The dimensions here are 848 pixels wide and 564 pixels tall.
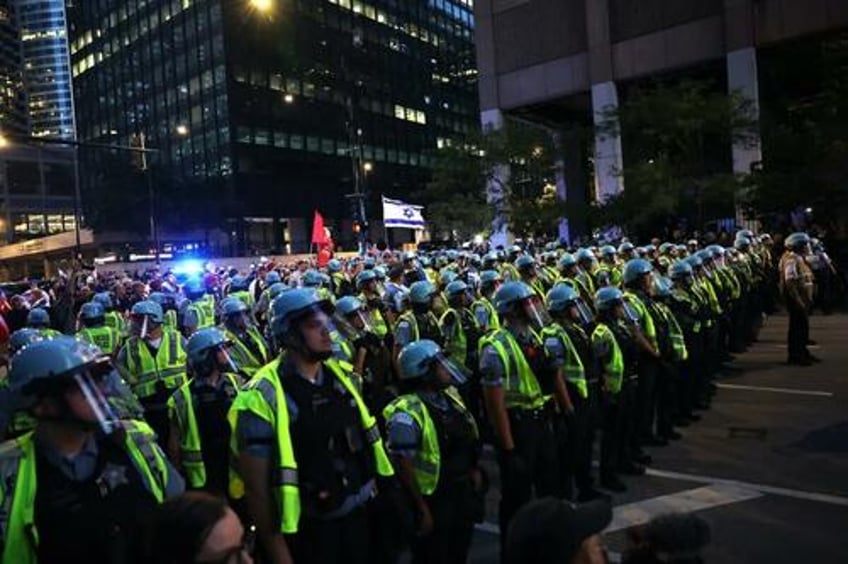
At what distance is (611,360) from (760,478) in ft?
5.84

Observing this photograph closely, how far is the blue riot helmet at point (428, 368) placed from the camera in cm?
473

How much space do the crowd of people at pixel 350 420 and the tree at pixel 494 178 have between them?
24523 mm

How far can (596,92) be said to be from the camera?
35312 mm

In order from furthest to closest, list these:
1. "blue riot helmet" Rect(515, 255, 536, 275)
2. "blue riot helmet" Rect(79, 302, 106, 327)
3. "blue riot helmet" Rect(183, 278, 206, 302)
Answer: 1. "blue riot helmet" Rect(183, 278, 206, 302)
2. "blue riot helmet" Rect(515, 255, 536, 275)
3. "blue riot helmet" Rect(79, 302, 106, 327)

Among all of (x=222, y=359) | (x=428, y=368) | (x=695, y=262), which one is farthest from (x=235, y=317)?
(x=695, y=262)

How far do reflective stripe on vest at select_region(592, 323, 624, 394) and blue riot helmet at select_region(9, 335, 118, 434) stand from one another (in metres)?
4.89

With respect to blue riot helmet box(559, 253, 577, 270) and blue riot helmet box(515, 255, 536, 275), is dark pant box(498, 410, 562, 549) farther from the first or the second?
blue riot helmet box(559, 253, 577, 270)

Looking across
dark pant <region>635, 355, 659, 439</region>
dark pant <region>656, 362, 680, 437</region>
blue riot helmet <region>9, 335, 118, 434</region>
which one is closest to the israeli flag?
dark pant <region>656, 362, 680, 437</region>

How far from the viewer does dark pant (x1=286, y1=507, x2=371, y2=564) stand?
3.58 metres

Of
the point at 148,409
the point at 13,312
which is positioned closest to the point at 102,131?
the point at 13,312

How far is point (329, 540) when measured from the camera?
360cm

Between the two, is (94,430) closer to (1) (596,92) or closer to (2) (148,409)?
(2) (148,409)

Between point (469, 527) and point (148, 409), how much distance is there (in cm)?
355

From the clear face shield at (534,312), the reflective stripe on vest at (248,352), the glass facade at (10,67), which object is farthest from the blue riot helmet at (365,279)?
the glass facade at (10,67)
